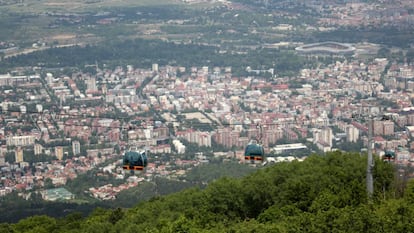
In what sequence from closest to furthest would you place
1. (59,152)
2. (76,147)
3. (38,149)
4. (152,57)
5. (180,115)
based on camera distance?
(59,152), (38,149), (76,147), (180,115), (152,57)

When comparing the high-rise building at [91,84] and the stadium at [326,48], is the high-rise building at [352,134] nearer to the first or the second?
the high-rise building at [91,84]

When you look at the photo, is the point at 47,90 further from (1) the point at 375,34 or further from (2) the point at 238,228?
(2) the point at 238,228

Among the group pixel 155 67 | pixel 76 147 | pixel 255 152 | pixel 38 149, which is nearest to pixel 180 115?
pixel 76 147

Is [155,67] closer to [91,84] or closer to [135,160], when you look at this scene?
[91,84]

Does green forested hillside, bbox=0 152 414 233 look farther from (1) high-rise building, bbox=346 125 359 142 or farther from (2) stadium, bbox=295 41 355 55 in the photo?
(2) stadium, bbox=295 41 355 55

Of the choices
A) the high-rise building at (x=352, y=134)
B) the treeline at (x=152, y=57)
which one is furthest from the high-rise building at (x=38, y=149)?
the treeline at (x=152, y=57)

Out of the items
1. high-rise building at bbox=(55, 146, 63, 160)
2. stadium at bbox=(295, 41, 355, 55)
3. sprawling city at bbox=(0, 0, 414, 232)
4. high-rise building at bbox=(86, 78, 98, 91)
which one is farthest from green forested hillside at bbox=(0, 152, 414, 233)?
stadium at bbox=(295, 41, 355, 55)
